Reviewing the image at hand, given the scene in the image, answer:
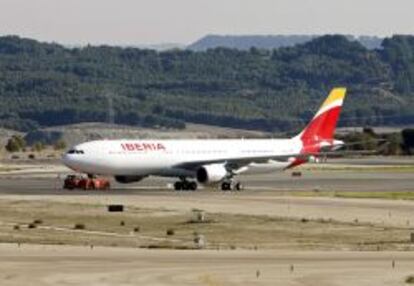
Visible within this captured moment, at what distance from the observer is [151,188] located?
344 ft

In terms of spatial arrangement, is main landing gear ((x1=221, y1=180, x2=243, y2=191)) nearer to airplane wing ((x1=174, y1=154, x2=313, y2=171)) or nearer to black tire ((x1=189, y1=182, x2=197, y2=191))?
airplane wing ((x1=174, y1=154, x2=313, y2=171))

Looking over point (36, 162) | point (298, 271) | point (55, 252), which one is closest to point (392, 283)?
point (298, 271)

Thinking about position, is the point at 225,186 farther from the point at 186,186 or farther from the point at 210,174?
the point at 186,186

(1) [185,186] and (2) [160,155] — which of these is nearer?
(2) [160,155]

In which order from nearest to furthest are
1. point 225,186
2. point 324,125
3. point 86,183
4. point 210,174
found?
point 210,174 → point 225,186 → point 86,183 → point 324,125

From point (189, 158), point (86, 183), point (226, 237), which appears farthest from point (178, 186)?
point (226, 237)

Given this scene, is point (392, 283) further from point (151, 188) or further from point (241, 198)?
point (151, 188)

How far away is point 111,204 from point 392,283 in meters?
41.9

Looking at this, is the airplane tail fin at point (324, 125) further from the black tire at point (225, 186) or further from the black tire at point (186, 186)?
the black tire at point (186, 186)

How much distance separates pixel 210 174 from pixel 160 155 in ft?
12.5

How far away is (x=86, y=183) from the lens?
10462cm

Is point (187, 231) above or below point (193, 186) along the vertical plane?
below

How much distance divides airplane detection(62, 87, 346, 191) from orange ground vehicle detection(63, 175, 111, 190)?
1.74m

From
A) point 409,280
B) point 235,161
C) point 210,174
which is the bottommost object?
point 409,280
